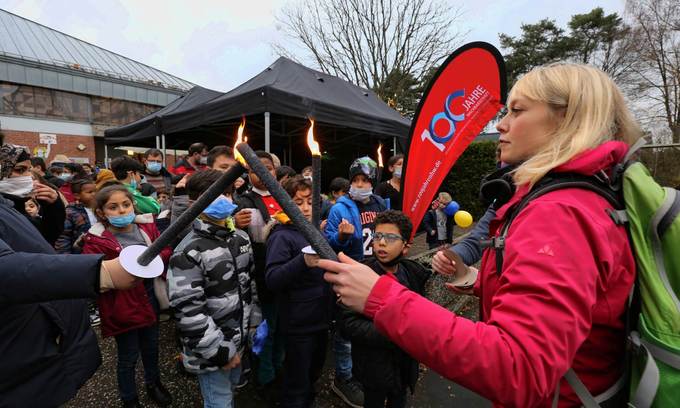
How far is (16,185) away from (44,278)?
1642 millimetres

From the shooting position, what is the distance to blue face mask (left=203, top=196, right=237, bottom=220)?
7.60 ft

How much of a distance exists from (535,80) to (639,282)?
69 centimetres

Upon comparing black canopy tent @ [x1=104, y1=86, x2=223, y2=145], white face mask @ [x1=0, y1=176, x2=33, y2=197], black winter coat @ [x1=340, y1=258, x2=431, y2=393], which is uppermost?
black canopy tent @ [x1=104, y1=86, x2=223, y2=145]

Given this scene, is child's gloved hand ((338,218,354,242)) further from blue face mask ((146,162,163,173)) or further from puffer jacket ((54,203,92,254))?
blue face mask ((146,162,163,173))

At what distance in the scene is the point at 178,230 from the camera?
0.97 metres

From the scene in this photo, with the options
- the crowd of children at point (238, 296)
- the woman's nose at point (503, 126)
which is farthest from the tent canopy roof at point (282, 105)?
the woman's nose at point (503, 126)

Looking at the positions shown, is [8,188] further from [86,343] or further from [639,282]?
[639,282]

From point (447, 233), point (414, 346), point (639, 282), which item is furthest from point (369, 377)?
point (447, 233)

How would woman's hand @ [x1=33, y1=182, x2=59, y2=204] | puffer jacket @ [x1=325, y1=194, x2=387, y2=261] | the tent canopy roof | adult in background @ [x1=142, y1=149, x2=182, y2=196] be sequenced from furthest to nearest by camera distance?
the tent canopy roof < adult in background @ [x1=142, y1=149, x2=182, y2=196] < puffer jacket @ [x1=325, y1=194, x2=387, y2=261] < woman's hand @ [x1=33, y1=182, x2=59, y2=204]

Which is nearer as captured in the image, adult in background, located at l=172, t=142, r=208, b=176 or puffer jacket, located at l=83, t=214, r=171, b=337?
puffer jacket, located at l=83, t=214, r=171, b=337

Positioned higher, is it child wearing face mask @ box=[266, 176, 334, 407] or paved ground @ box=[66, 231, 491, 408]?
child wearing face mask @ box=[266, 176, 334, 407]

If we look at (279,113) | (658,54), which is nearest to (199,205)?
(279,113)

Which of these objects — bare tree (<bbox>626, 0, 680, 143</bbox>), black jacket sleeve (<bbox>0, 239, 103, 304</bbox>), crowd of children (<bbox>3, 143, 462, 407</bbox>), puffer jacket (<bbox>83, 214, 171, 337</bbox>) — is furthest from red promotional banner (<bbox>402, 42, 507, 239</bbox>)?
bare tree (<bbox>626, 0, 680, 143</bbox>)

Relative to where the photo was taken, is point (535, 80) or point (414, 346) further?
point (535, 80)
